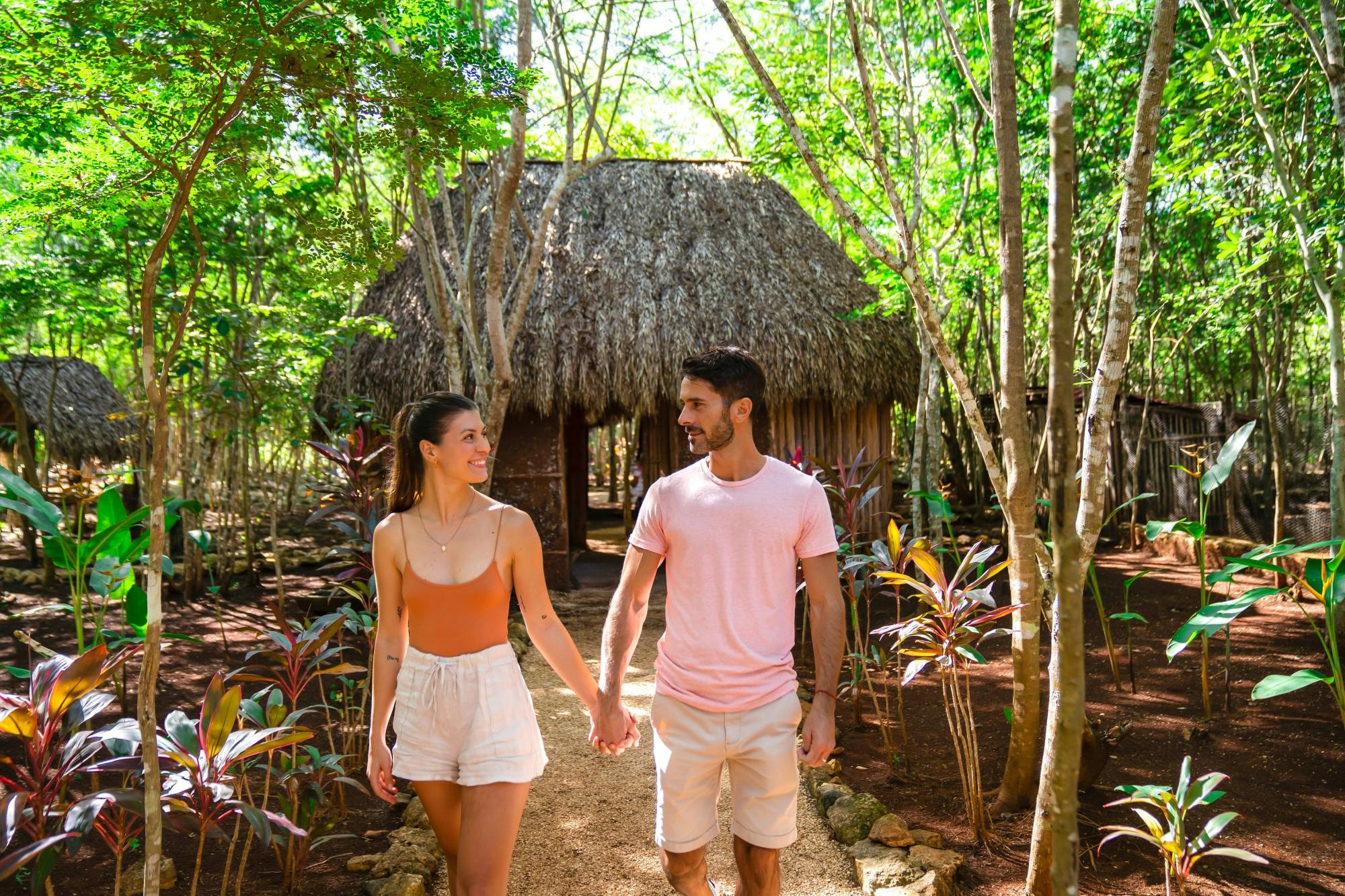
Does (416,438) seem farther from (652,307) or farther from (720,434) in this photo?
(652,307)

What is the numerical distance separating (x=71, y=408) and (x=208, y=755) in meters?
10.5

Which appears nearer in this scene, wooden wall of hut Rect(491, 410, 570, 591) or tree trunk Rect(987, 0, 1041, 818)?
tree trunk Rect(987, 0, 1041, 818)

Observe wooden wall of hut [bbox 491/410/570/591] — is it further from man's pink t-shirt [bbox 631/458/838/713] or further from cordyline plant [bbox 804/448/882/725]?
man's pink t-shirt [bbox 631/458/838/713]

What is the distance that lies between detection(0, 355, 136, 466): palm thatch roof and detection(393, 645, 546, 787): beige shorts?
29.8 feet

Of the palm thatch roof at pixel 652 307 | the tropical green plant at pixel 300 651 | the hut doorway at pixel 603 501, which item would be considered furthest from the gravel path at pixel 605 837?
the hut doorway at pixel 603 501

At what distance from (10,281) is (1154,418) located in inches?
411

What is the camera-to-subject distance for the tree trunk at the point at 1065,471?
4.03 ft

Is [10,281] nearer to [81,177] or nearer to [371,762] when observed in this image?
[81,177]

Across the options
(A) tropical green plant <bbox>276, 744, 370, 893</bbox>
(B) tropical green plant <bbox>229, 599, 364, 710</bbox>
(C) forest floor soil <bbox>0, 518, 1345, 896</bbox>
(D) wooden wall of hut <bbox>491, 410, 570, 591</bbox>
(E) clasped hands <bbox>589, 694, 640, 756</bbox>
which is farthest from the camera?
(D) wooden wall of hut <bbox>491, 410, 570, 591</bbox>

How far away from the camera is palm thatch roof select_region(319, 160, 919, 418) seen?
8.21 meters

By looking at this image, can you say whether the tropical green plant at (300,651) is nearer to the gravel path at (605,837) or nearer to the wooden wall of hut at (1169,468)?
→ the gravel path at (605,837)

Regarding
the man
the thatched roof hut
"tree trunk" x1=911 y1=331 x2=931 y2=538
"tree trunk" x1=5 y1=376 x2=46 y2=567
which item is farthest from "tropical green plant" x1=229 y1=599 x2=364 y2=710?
"tree trunk" x1=911 y1=331 x2=931 y2=538

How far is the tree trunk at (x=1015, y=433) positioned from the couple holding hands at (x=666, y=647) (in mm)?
615

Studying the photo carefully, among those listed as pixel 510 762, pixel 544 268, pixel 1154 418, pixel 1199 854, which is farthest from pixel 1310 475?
pixel 510 762
